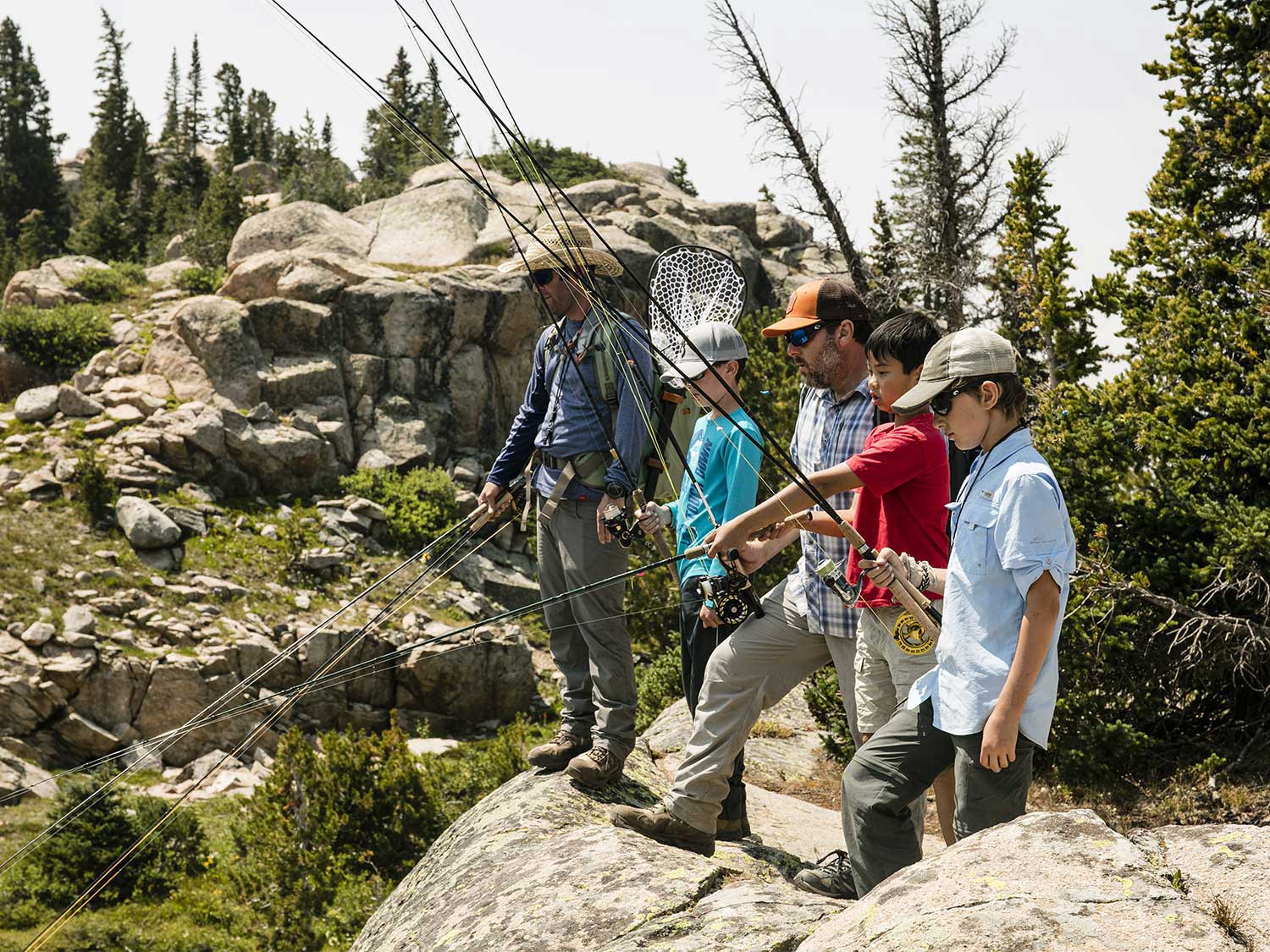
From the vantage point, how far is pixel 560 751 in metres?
5.57

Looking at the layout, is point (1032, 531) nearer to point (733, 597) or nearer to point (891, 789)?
point (891, 789)

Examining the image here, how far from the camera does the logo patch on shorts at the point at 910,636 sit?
3826mm

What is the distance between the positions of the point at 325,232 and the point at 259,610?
46.0 feet

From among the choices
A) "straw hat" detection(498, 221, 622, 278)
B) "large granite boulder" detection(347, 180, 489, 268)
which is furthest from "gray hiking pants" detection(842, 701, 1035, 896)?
"large granite boulder" detection(347, 180, 489, 268)

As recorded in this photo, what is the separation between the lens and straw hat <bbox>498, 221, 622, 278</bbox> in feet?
17.1

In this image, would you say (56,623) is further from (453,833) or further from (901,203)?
(901,203)

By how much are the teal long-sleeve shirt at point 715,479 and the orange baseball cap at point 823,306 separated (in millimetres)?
541

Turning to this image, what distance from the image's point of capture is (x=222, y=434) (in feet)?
80.6

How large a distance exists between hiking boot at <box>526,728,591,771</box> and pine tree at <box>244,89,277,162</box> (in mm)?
52621

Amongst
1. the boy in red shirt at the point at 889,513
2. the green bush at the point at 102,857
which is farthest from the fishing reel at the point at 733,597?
the green bush at the point at 102,857

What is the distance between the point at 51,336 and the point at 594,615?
84.7 feet

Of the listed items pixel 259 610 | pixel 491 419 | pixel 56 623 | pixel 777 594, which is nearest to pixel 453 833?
pixel 777 594

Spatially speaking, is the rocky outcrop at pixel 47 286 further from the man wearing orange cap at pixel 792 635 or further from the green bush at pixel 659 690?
the man wearing orange cap at pixel 792 635

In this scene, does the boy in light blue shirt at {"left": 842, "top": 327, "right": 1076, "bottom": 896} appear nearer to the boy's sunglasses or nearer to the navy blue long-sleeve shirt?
the boy's sunglasses
